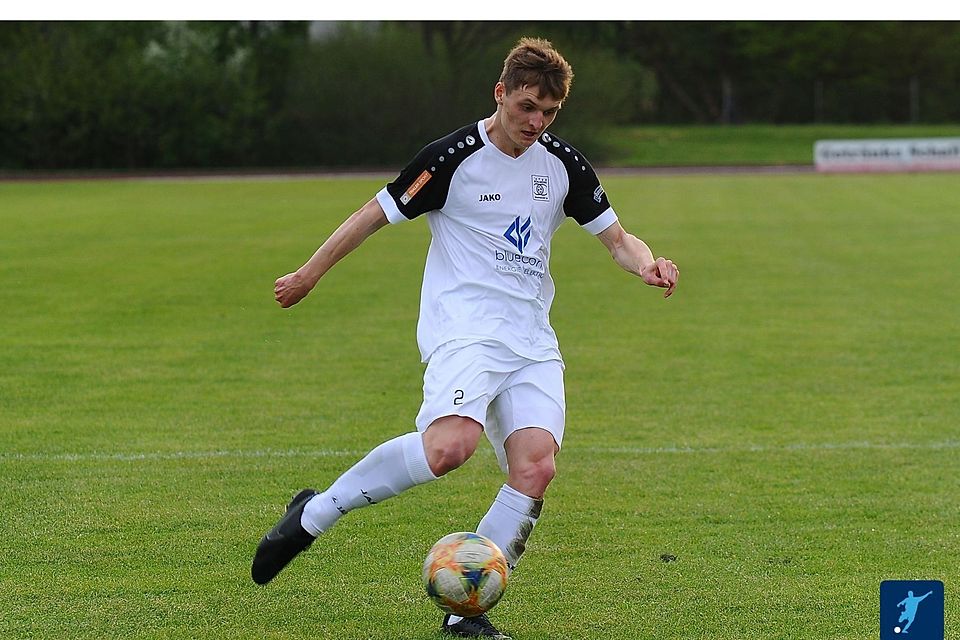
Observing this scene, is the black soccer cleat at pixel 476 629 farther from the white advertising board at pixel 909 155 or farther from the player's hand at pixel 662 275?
the white advertising board at pixel 909 155

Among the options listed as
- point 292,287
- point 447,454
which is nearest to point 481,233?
point 292,287

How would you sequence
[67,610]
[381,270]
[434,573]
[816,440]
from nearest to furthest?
[434,573]
[67,610]
[816,440]
[381,270]

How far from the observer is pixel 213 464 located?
7543 mm

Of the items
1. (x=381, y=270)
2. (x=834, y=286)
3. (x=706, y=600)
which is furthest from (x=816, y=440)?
(x=381, y=270)

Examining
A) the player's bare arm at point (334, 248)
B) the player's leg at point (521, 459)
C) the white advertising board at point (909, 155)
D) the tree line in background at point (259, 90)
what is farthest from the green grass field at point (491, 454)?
the tree line in background at point (259, 90)

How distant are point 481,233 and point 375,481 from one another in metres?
0.98

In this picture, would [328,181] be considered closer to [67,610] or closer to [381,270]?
[381,270]

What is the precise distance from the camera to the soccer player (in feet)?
15.7

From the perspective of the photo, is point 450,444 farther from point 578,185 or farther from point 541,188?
point 578,185

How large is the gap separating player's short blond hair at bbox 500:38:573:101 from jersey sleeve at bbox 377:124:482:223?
305mm

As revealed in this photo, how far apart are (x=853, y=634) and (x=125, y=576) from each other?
283 centimetres

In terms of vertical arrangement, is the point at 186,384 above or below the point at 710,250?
above

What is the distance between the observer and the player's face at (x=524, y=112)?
4.77 m

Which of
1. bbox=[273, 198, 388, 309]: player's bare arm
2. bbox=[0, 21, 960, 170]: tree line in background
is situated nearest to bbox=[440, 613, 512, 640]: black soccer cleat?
bbox=[273, 198, 388, 309]: player's bare arm
